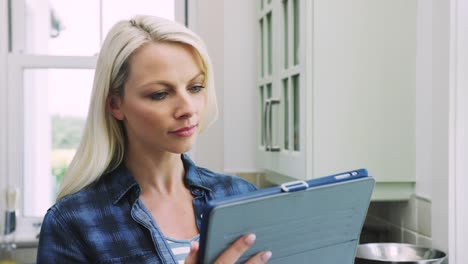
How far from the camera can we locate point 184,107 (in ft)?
3.84

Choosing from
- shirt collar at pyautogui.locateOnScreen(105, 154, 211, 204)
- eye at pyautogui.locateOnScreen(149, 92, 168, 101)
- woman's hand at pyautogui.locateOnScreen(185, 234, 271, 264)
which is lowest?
woman's hand at pyautogui.locateOnScreen(185, 234, 271, 264)

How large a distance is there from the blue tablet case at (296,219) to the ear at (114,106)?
0.40 metres

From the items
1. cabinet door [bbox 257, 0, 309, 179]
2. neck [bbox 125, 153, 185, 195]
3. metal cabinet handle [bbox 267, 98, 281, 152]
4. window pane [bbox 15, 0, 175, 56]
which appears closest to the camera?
neck [bbox 125, 153, 185, 195]

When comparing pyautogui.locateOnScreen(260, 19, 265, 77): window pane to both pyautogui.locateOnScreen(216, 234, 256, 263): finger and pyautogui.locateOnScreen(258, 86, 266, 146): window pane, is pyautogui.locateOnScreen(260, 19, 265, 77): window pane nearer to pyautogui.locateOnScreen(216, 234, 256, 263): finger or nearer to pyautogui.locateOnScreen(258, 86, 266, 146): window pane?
pyautogui.locateOnScreen(258, 86, 266, 146): window pane

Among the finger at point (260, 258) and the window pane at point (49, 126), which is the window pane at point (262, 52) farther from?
the finger at point (260, 258)

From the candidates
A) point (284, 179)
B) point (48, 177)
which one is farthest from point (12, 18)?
point (284, 179)

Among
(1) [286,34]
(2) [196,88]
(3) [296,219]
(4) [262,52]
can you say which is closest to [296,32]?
(1) [286,34]

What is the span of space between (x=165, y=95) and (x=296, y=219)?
0.35m

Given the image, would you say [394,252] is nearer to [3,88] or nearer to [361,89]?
[361,89]

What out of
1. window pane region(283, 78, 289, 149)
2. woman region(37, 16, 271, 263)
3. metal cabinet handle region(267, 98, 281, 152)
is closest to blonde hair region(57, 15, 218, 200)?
woman region(37, 16, 271, 263)

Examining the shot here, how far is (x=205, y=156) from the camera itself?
2828 millimetres

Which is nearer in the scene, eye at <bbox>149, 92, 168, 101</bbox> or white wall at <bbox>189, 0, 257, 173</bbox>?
eye at <bbox>149, 92, 168, 101</bbox>

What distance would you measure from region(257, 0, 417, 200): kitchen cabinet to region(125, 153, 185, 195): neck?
30.9 inches

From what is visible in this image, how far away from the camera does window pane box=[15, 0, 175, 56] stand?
2818 mm
